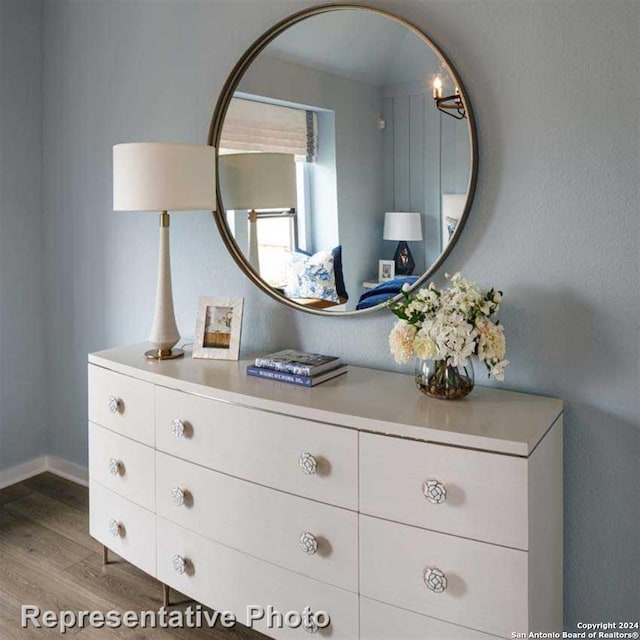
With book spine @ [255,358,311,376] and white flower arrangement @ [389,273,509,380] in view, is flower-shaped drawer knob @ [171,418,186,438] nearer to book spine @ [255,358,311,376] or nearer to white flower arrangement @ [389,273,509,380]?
book spine @ [255,358,311,376]

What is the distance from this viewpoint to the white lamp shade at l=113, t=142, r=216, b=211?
6.82 ft

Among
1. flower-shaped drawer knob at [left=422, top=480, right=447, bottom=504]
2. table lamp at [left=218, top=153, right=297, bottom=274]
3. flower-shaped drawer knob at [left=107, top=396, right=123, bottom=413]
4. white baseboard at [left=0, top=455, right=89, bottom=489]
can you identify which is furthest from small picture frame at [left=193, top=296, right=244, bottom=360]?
white baseboard at [left=0, top=455, right=89, bottom=489]

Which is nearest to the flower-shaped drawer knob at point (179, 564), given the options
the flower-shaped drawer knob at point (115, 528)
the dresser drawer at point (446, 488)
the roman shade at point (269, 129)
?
the flower-shaped drawer knob at point (115, 528)

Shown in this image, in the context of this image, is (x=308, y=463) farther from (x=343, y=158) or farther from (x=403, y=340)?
(x=343, y=158)

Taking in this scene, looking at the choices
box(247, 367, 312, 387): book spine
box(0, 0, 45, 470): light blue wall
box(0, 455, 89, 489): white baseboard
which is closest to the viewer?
box(247, 367, 312, 387): book spine

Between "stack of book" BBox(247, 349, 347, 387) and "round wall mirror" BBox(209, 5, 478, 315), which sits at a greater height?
"round wall mirror" BBox(209, 5, 478, 315)

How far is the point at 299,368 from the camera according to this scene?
1908mm

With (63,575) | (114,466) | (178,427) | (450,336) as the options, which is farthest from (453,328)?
(63,575)

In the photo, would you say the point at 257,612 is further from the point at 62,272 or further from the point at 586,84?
the point at 62,272

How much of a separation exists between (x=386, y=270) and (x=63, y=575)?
162 centimetres

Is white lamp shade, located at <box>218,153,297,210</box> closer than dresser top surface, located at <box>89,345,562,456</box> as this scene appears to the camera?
No

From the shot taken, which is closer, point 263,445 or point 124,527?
point 263,445

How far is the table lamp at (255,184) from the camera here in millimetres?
2172

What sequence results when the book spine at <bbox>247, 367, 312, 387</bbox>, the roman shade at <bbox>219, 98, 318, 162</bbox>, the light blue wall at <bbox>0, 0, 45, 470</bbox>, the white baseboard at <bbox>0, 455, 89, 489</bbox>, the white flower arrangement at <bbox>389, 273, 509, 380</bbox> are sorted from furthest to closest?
the white baseboard at <bbox>0, 455, 89, 489</bbox>, the light blue wall at <bbox>0, 0, 45, 470</bbox>, the roman shade at <bbox>219, 98, 318, 162</bbox>, the book spine at <bbox>247, 367, 312, 387</bbox>, the white flower arrangement at <bbox>389, 273, 509, 380</bbox>
